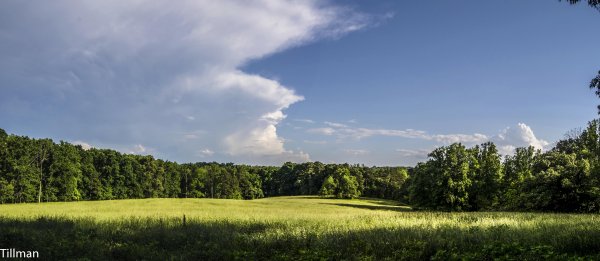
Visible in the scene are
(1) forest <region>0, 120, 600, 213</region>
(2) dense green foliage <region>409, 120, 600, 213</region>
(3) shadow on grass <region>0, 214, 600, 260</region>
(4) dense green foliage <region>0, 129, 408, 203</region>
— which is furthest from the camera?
(4) dense green foliage <region>0, 129, 408, 203</region>

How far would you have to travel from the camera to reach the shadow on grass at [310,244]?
11711 mm

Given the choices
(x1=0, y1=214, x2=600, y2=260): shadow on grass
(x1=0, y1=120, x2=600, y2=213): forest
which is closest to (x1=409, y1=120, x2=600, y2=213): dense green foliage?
(x1=0, y1=120, x2=600, y2=213): forest

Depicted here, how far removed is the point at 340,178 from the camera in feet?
371

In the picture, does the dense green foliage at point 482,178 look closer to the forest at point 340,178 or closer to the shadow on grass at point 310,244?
the forest at point 340,178

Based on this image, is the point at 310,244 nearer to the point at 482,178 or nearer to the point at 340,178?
the point at 482,178

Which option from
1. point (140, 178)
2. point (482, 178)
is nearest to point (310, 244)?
point (482, 178)

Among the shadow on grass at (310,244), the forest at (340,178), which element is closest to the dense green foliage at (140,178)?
the forest at (340,178)

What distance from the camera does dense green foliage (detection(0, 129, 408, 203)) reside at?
268 feet

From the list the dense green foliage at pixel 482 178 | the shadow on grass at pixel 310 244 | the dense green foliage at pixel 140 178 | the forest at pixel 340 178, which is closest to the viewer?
the shadow on grass at pixel 310 244

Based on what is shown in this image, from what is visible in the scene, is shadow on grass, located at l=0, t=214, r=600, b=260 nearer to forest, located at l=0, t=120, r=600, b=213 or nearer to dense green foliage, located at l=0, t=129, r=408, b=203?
forest, located at l=0, t=120, r=600, b=213

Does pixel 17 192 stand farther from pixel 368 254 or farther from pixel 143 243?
pixel 368 254

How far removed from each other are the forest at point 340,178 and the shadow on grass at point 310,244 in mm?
33006

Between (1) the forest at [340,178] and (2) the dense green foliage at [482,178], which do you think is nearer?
(1) the forest at [340,178]

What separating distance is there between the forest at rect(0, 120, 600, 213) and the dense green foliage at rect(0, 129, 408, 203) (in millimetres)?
205
